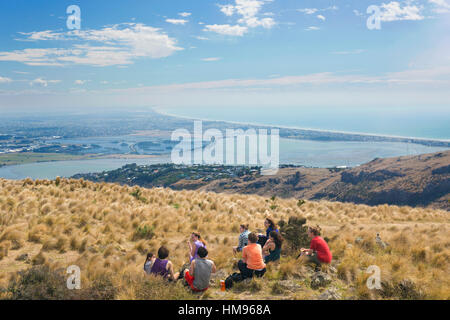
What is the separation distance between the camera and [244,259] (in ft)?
24.6

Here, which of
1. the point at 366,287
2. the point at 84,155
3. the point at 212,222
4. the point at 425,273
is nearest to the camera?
the point at 366,287

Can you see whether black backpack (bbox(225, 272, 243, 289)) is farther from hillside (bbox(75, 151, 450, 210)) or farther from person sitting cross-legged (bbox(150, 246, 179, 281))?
hillside (bbox(75, 151, 450, 210))

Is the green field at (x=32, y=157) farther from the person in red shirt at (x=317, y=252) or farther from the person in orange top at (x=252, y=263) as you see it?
the person in red shirt at (x=317, y=252)

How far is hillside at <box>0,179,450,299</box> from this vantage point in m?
5.93

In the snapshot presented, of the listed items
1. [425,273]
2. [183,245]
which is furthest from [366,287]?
[183,245]

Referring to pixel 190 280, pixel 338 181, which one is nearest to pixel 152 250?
pixel 190 280

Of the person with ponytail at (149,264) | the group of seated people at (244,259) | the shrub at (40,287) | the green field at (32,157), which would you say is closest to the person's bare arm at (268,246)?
the group of seated people at (244,259)

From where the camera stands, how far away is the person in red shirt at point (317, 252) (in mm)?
7812

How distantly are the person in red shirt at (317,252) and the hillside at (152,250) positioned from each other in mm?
304
